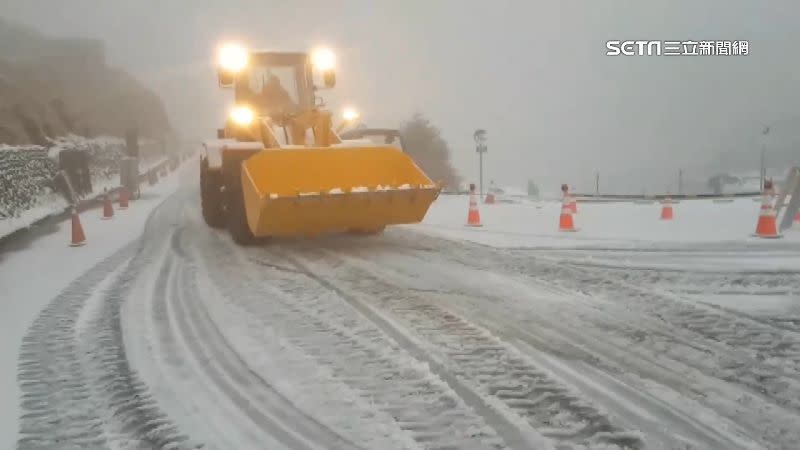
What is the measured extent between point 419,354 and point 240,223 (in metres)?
4.67

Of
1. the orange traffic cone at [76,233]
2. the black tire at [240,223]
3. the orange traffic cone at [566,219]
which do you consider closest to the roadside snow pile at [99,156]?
the orange traffic cone at [76,233]

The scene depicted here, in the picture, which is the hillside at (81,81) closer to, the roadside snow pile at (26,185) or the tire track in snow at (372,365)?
the roadside snow pile at (26,185)

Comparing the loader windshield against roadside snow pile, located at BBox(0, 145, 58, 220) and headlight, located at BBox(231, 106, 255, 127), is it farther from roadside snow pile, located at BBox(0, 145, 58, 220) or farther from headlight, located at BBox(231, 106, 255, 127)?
roadside snow pile, located at BBox(0, 145, 58, 220)

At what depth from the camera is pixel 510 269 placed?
6.68 metres

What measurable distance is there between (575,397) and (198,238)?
23.6 feet

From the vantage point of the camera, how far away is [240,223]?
317 inches

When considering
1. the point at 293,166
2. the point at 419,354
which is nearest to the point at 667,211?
the point at 293,166

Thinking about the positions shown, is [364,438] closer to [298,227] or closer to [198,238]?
[298,227]

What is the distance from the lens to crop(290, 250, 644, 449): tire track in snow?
295 centimetres

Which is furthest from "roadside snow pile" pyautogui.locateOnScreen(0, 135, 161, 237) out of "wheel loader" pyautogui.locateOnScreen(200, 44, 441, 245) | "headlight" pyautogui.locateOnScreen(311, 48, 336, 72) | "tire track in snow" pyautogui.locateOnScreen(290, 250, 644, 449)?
"tire track in snow" pyautogui.locateOnScreen(290, 250, 644, 449)

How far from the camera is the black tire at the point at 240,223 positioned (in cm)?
802

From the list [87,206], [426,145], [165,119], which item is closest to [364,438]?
[87,206]

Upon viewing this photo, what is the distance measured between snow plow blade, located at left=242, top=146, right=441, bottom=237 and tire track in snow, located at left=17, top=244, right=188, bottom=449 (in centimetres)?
224

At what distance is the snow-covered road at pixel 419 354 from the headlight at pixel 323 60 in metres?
3.95
